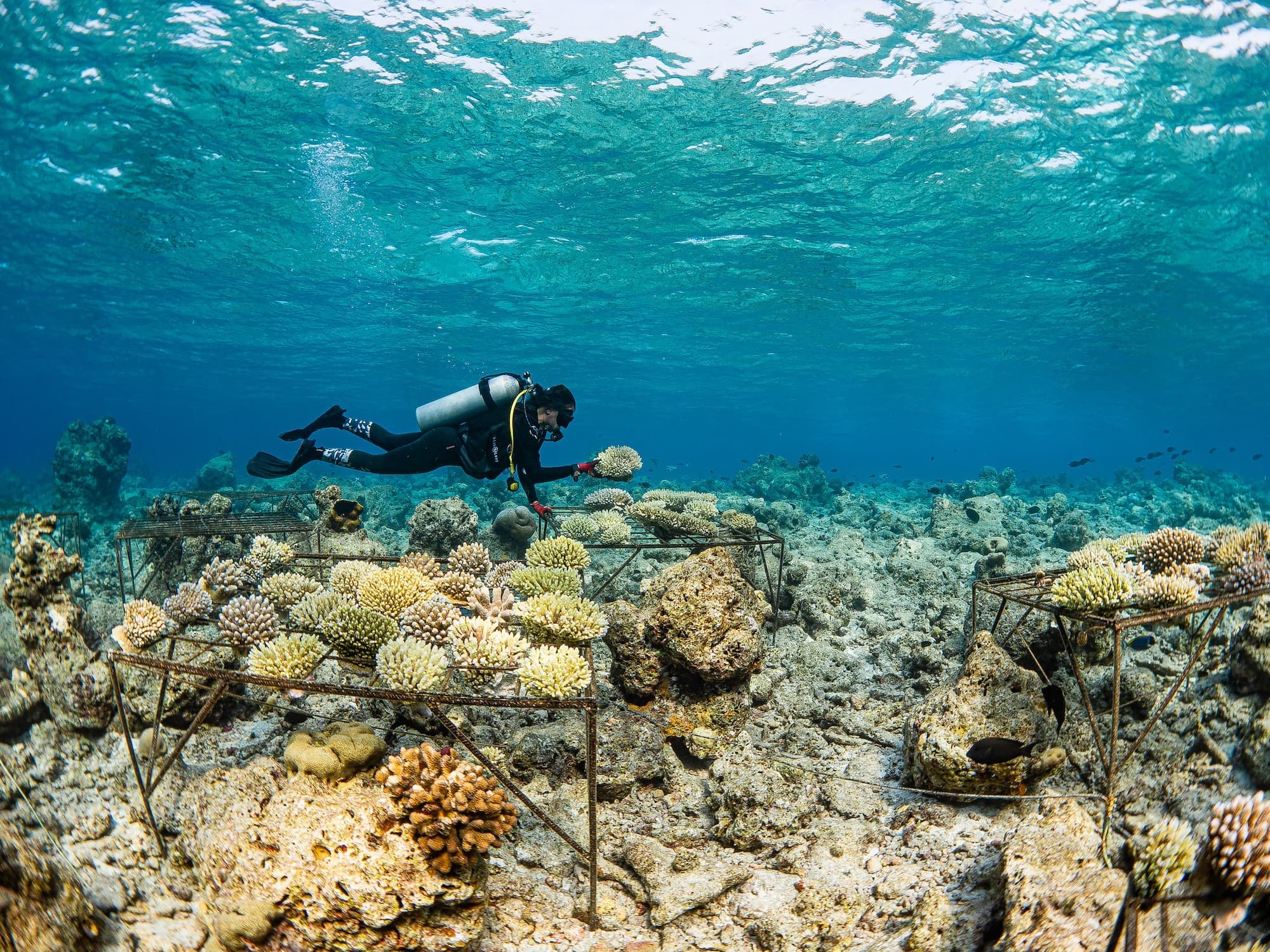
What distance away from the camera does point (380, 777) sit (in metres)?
3.33

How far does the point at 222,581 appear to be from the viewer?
5.79 m

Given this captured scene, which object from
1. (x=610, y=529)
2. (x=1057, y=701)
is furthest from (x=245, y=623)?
(x=1057, y=701)

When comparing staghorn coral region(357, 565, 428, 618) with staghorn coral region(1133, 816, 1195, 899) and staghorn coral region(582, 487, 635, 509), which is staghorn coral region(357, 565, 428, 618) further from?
staghorn coral region(1133, 816, 1195, 899)

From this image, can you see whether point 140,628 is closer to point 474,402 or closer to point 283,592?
point 283,592

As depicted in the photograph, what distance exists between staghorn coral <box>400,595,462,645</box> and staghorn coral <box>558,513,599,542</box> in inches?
123

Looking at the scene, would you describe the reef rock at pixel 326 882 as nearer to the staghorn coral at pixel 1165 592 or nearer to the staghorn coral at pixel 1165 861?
the staghorn coral at pixel 1165 861

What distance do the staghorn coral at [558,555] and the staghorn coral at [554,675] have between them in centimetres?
189

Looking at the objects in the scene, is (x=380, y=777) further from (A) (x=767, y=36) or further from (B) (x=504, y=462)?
(A) (x=767, y=36)

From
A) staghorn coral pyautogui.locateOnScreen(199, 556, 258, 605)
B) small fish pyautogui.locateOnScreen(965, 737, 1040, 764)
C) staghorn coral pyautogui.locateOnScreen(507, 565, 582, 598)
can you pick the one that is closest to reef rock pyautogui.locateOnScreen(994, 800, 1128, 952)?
small fish pyautogui.locateOnScreen(965, 737, 1040, 764)

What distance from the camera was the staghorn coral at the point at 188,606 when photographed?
527 centimetres

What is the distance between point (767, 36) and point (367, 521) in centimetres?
1588

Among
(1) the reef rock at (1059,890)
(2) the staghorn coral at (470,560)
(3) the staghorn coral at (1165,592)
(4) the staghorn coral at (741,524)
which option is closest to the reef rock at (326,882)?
(1) the reef rock at (1059,890)

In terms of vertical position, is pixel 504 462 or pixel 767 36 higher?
pixel 767 36

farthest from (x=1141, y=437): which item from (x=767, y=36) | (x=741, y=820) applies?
(x=741, y=820)
